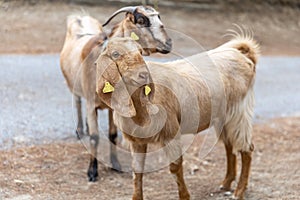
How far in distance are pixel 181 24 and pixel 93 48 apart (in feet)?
26.6

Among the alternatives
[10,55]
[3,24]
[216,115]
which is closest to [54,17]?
[3,24]

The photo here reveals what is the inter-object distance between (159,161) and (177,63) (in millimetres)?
1761

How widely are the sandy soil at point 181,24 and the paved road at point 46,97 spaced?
44.6 inches

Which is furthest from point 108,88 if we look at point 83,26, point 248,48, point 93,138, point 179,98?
point 83,26

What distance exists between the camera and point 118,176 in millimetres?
6234

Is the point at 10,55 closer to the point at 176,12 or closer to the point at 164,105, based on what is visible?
the point at 176,12

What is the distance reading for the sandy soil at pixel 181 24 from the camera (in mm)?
11742

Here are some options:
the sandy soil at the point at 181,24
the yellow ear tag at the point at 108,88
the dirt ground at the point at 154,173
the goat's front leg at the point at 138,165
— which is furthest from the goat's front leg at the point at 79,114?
the sandy soil at the point at 181,24

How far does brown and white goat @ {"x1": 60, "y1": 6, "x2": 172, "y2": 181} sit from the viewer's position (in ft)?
17.9

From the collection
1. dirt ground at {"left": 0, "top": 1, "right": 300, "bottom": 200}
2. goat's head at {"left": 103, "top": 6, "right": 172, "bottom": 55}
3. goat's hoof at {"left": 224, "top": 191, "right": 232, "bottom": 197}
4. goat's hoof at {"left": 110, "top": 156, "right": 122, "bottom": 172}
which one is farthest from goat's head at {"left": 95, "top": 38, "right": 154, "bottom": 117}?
goat's hoof at {"left": 110, "top": 156, "right": 122, "bottom": 172}

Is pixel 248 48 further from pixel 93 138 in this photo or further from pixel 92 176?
pixel 92 176

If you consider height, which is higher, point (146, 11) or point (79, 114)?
point (146, 11)

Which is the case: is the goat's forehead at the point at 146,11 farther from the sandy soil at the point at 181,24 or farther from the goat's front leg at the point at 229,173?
the sandy soil at the point at 181,24

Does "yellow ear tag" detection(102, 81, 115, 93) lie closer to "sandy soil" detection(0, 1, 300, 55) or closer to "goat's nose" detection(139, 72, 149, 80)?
"goat's nose" detection(139, 72, 149, 80)
